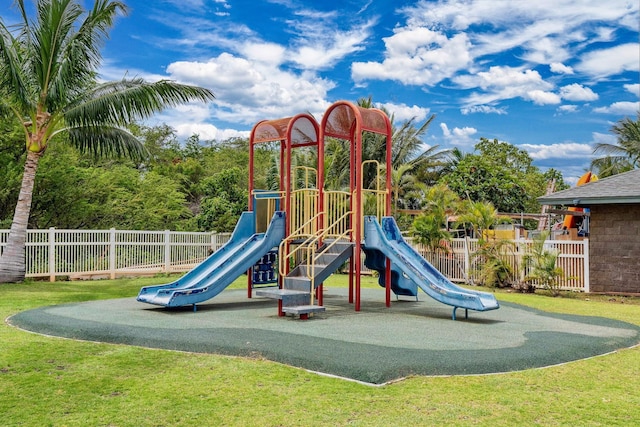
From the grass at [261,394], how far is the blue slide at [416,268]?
2.91 metres

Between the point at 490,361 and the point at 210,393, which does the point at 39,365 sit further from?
the point at 490,361

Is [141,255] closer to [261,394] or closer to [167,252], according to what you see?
[167,252]

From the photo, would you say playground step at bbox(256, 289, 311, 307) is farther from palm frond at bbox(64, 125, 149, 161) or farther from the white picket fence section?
palm frond at bbox(64, 125, 149, 161)

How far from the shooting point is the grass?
4.85m

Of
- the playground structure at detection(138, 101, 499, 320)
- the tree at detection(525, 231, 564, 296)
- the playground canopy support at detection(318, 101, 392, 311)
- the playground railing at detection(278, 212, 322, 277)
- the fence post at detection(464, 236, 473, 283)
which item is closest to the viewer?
the playground structure at detection(138, 101, 499, 320)

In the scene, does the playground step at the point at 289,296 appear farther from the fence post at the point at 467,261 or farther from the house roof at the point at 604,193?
the house roof at the point at 604,193

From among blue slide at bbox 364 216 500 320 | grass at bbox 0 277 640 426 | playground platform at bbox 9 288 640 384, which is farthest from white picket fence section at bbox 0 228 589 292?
grass at bbox 0 277 640 426

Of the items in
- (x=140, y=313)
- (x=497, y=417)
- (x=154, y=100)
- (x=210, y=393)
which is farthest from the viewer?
(x=154, y=100)

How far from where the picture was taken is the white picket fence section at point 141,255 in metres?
16.2

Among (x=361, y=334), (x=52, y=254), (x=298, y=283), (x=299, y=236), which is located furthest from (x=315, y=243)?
(x=52, y=254)

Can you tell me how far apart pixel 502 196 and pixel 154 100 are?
23.2 metres

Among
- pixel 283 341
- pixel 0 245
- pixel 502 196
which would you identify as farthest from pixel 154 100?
pixel 502 196

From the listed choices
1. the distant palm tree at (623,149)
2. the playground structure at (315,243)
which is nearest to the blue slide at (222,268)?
the playground structure at (315,243)

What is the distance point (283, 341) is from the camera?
7.70m
